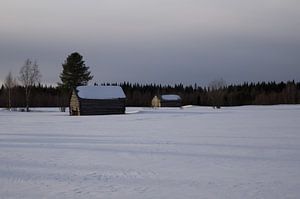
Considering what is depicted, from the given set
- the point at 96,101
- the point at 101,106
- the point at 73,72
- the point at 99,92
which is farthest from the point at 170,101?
the point at 96,101

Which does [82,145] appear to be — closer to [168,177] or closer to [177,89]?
[168,177]

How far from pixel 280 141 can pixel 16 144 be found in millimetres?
12331

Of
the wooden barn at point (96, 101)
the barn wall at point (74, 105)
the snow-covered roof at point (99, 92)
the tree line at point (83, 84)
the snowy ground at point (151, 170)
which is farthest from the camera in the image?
the tree line at point (83, 84)

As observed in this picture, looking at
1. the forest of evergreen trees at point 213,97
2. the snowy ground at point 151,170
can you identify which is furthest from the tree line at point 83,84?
the snowy ground at point 151,170

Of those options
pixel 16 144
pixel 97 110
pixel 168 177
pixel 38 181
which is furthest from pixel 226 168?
pixel 97 110

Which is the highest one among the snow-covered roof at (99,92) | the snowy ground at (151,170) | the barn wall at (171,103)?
the snow-covered roof at (99,92)

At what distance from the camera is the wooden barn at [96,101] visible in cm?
6041

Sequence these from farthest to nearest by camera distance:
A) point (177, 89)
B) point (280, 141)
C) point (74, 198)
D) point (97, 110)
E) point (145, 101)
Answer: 1. point (177, 89)
2. point (145, 101)
3. point (97, 110)
4. point (280, 141)
5. point (74, 198)

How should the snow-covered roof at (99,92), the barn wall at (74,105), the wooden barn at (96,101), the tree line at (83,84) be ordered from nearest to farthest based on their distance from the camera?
the wooden barn at (96,101) < the barn wall at (74,105) < the snow-covered roof at (99,92) < the tree line at (83,84)

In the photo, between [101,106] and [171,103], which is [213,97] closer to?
[171,103]

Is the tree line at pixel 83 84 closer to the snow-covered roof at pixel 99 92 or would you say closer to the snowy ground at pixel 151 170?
the snow-covered roof at pixel 99 92

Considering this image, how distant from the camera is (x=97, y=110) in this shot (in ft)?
201

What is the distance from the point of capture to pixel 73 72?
93125 millimetres

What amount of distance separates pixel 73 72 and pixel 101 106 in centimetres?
3394
